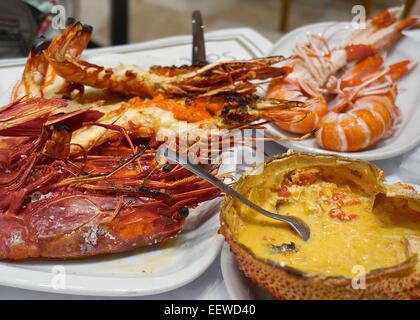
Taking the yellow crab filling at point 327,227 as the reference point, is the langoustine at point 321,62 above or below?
above

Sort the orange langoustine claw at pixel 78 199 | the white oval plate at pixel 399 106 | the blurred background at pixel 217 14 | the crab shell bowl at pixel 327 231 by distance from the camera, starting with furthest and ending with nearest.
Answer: the blurred background at pixel 217 14
the white oval plate at pixel 399 106
the orange langoustine claw at pixel 78 199
the crab shell bowl at pixel 327 231

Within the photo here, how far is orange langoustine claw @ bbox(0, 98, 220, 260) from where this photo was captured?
1.18 meters

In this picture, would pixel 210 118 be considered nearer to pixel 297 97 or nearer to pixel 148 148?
pixel 148 148

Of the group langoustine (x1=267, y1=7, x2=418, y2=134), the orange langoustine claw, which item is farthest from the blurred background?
the orange langoustine claw

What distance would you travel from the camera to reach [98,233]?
46.6 inches

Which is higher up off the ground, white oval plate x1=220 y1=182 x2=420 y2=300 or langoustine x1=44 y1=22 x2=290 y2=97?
langoustine x1=44 y1=22 x2=290 y2=97

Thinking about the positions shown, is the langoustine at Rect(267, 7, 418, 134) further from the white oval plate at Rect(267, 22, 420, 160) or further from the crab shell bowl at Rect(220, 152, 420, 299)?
the crab shell bowl at Rect(220, 152, 420, 299)

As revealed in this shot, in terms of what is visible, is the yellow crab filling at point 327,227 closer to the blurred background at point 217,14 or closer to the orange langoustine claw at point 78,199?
the orange langoustine claw at point 78,199

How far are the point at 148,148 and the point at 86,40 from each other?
61cm

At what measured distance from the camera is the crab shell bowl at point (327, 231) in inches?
36.7

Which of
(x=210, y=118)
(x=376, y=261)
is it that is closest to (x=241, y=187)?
(x=376, y=261)

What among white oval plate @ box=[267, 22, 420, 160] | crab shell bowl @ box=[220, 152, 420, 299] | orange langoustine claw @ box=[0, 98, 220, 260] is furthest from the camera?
white oval plate @ box=[267, 22, 420, 160]

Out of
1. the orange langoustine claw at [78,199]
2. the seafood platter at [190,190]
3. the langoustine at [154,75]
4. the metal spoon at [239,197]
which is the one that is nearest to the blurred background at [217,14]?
the langoustine at [154,75]

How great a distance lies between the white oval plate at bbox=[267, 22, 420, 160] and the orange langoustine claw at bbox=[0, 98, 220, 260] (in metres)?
0.53
